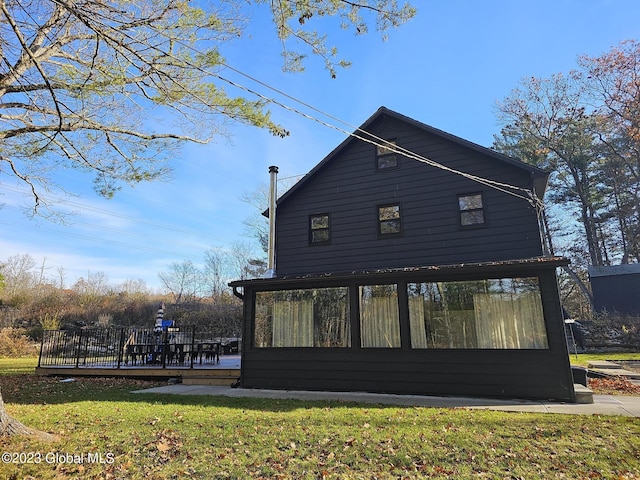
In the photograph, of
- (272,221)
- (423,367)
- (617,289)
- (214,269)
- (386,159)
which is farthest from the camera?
(214,269)

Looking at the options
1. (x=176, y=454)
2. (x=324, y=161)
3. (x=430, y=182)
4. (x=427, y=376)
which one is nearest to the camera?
(x=176, y=454)

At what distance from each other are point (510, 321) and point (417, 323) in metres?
1.97

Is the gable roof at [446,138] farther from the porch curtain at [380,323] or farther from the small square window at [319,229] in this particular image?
the porch curtain at [380,323]


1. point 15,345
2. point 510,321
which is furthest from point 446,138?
point 15,345

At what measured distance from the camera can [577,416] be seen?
5793mm

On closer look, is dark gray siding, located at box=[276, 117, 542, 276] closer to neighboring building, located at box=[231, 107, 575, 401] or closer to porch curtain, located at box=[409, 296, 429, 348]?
neighboring building, located at box=[231, 107, 575, 401]

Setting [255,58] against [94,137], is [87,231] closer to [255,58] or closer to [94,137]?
[94,137]

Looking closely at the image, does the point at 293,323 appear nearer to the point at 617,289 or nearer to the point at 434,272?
the point at 434,272

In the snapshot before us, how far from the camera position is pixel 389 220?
11188 mm

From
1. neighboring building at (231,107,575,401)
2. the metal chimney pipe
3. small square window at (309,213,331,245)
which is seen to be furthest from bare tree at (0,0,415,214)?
small square window at (309,213,331,245)

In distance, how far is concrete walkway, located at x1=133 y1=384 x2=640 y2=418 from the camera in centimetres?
632

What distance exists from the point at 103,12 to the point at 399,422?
6853mm

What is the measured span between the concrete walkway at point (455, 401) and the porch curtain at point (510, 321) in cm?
116

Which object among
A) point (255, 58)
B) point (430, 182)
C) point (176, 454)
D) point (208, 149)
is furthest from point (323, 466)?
point (430, 182)
